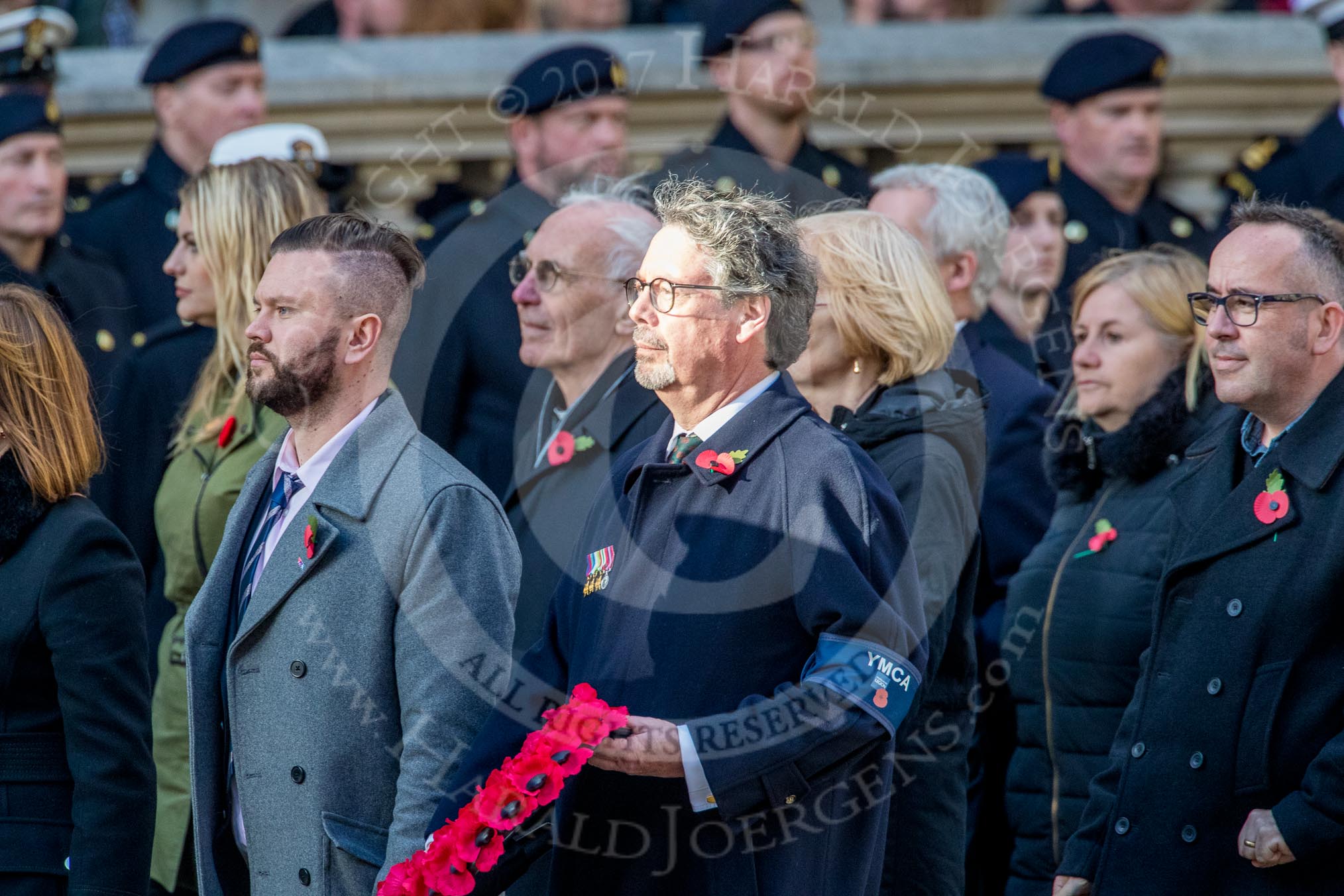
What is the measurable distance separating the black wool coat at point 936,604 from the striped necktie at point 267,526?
1254mm

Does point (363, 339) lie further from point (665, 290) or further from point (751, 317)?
point (751, 317)

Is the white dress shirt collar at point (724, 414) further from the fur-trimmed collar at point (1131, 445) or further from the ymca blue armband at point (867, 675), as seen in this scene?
the fur-trimmed collar at point (1131, 445)

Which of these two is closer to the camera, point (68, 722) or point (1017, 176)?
point (68, 722)

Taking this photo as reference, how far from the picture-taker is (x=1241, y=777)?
3.61 m

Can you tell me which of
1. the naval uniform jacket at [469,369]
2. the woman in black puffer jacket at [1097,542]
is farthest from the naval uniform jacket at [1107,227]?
the naval uniform jacket at [469,369]

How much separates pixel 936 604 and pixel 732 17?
329 cm

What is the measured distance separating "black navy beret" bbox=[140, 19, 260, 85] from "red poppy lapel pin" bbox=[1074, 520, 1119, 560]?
154 inches

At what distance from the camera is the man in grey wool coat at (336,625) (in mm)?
3605

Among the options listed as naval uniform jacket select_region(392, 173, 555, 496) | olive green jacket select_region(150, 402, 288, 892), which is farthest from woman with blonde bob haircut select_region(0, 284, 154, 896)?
naval uniform jacket select_region(392, 173, 555, 496)

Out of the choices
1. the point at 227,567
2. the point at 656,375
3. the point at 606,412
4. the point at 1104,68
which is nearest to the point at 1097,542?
the point at 606,412

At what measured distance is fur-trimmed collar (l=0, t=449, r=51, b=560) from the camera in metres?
3.71

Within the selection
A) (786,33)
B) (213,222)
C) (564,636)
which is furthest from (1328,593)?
(786,33)

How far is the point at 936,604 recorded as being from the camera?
4062mm

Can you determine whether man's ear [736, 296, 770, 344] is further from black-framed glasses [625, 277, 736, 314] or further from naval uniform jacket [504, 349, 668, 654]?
naval uniform jacket [504, 349, 668, 654]
